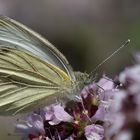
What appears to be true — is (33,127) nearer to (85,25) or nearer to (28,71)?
(28,71)

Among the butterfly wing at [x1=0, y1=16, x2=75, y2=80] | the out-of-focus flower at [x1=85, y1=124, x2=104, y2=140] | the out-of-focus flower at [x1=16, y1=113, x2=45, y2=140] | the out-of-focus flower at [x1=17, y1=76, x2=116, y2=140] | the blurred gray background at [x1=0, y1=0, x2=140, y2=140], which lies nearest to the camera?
the out-of-focus flower at [x1=85, y1=124, x2=104, y2=140]

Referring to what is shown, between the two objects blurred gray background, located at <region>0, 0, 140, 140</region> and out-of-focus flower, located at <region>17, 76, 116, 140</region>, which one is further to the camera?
blurred gray background, located at <region>0, 0, 140, 140</region>

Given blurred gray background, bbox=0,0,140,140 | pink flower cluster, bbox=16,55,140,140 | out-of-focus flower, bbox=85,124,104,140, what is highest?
blurred gray background, bbox=0,0,140,140

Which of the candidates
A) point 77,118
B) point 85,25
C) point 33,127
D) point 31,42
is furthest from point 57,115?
point 85,25

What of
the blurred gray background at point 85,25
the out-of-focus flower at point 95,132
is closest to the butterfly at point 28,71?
the out-of-focus flower at point 95,132

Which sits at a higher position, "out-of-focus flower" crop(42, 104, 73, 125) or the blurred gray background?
the blurred gray background

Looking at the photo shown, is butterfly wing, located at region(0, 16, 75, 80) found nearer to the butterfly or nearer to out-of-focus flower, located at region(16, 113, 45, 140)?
the butterfly

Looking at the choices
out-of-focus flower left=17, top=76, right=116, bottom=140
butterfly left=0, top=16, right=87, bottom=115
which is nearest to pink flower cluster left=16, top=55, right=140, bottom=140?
out-of-focus flower left=17, top=76, right=116, bottom=140
